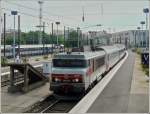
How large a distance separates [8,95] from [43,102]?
324 cm

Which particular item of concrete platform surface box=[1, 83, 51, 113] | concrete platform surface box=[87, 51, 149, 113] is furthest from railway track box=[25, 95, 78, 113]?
concrete platform surface box=[87, 51, 149, 113]

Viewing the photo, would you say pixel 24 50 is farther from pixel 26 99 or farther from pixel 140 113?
pixel 140 113

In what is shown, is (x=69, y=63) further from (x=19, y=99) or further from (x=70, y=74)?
(x=19, y=99)

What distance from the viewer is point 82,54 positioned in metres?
21.2

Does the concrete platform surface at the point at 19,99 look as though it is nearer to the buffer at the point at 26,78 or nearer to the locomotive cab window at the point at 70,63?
the buffer at the point at 26,78

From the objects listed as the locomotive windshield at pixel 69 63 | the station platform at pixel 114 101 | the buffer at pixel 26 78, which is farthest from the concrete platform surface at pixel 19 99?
the station platform at pixel 114 101

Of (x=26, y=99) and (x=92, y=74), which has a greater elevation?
(x=92, y=74)

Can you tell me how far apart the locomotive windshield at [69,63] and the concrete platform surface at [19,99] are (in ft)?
8.22

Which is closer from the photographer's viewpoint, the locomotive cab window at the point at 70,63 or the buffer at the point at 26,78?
the locomotive cab window at the point at 70,63

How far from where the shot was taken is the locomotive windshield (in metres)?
20.9

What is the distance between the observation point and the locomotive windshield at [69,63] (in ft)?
68.6

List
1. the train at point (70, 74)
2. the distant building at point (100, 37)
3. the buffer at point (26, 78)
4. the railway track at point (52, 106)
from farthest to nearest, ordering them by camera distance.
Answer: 1. the distant building at point (100, 37)
2. the buffer at point (26, 78)
3. the train at point (70, 74)
4. the railway track at point (52, 106)

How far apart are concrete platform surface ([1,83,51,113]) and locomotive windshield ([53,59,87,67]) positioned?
2.51 m

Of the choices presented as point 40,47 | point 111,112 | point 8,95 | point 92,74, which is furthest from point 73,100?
point 40,47
